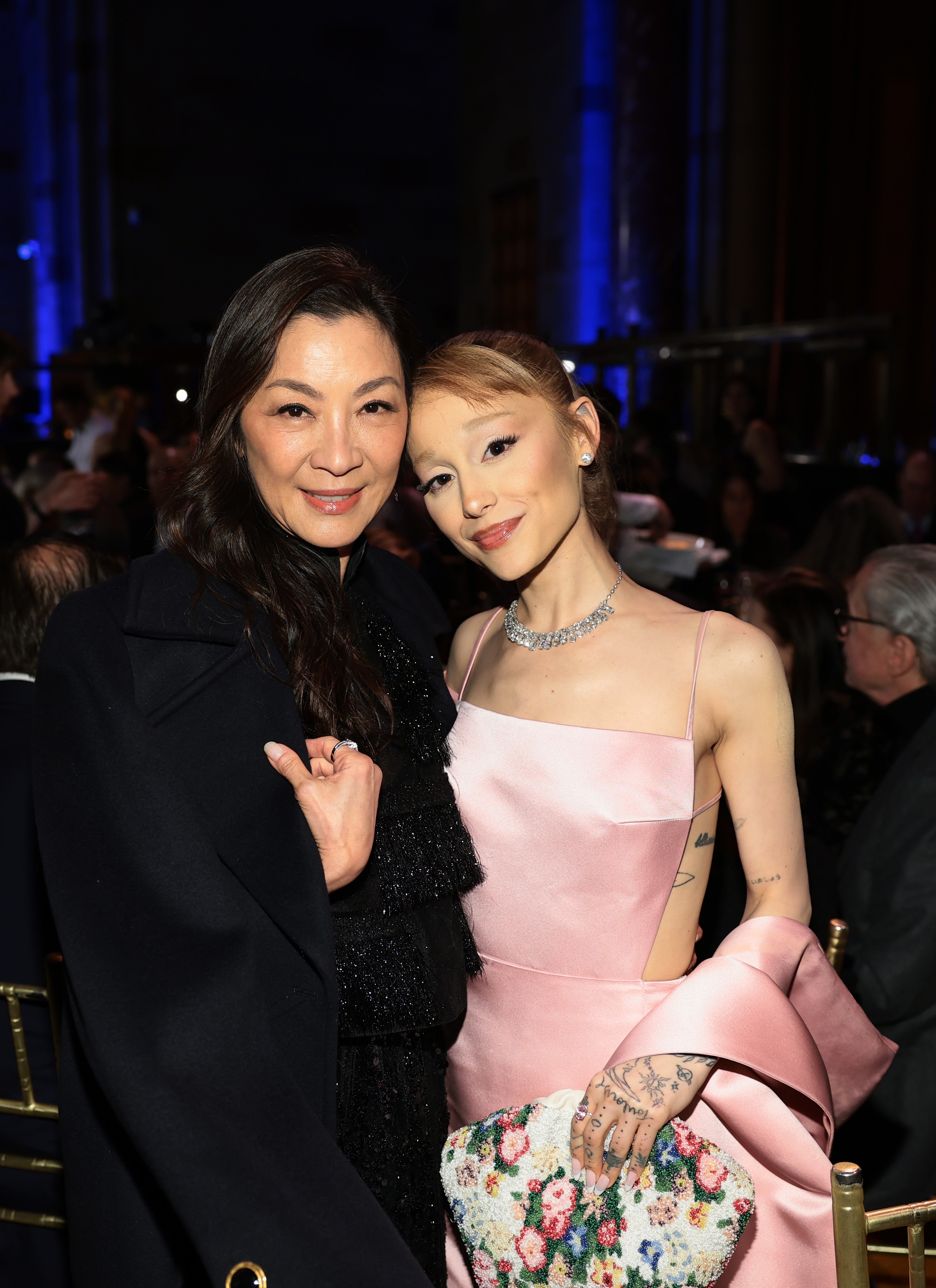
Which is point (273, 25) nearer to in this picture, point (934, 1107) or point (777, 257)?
point (777, 257)

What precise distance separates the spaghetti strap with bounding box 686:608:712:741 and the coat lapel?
0.56 meters

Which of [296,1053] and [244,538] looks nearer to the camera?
[296,1053]

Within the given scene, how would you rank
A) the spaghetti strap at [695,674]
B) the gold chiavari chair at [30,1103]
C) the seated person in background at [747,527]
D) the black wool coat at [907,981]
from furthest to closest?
the seated person in background at [747,527], the black wool coat at [907,981], the gold chiavari chair at [30,1103], the spaghetti strap at [695,674]

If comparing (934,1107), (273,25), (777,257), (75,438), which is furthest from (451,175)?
(934,1107)

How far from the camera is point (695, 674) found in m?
1.61

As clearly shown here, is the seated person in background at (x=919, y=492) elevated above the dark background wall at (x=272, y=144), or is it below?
below

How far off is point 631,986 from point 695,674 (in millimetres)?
456

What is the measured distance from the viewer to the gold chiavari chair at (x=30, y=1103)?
1.93m

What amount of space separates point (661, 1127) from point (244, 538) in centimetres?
92

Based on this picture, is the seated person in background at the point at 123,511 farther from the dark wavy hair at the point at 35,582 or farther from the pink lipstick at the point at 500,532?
the pink lipstick at the point at 500,532

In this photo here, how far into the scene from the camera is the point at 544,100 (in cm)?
1280

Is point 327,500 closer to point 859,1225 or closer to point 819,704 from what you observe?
point 859,1225

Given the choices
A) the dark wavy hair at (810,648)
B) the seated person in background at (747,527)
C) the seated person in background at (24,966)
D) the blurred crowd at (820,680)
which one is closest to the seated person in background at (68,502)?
the blurred crowd at (820,680)

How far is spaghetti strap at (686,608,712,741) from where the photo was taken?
1.59 metres
